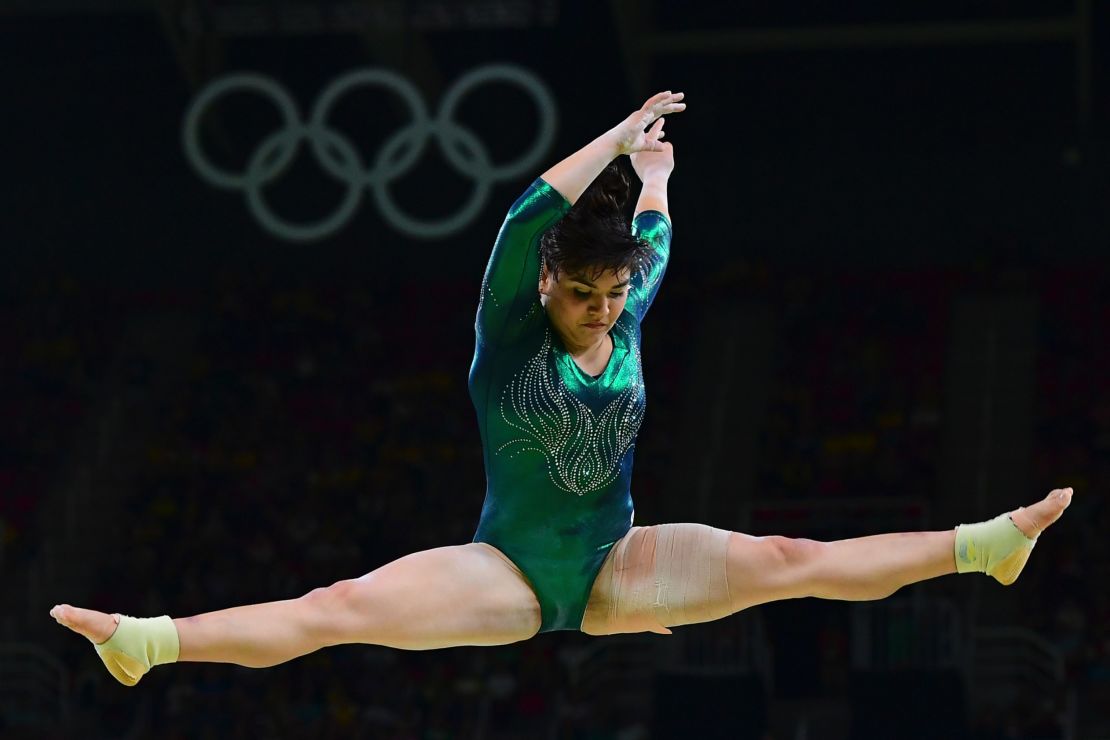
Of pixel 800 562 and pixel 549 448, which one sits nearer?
pixel 800 562

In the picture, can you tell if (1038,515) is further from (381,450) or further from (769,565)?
(381,450)

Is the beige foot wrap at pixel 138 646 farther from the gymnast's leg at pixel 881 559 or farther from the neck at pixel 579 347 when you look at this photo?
the gymnast's leg at pixel 881 559

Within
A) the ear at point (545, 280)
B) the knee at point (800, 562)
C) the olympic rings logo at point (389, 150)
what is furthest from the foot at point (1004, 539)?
the olympic rings logo at point (389, 150)

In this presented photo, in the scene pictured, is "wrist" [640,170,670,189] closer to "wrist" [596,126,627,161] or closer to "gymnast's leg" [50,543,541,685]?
"wrist" [596,126,627,161]

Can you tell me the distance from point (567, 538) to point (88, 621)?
4.44 feet

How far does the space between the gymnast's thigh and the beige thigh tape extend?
222mm

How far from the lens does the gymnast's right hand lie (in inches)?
174

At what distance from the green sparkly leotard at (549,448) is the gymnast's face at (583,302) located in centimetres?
4

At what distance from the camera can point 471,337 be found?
18.1 m

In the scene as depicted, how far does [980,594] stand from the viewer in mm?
13789

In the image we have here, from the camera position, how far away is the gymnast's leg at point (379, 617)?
173 inches

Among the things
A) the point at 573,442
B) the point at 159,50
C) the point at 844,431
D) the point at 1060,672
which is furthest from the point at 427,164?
the point at 573,442

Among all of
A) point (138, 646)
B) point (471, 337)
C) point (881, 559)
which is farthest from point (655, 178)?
point (471, 337)

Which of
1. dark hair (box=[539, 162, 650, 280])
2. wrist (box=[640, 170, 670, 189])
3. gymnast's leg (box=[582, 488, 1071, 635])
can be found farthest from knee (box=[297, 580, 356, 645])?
wrist (box=[640, 170, 670, 189])
